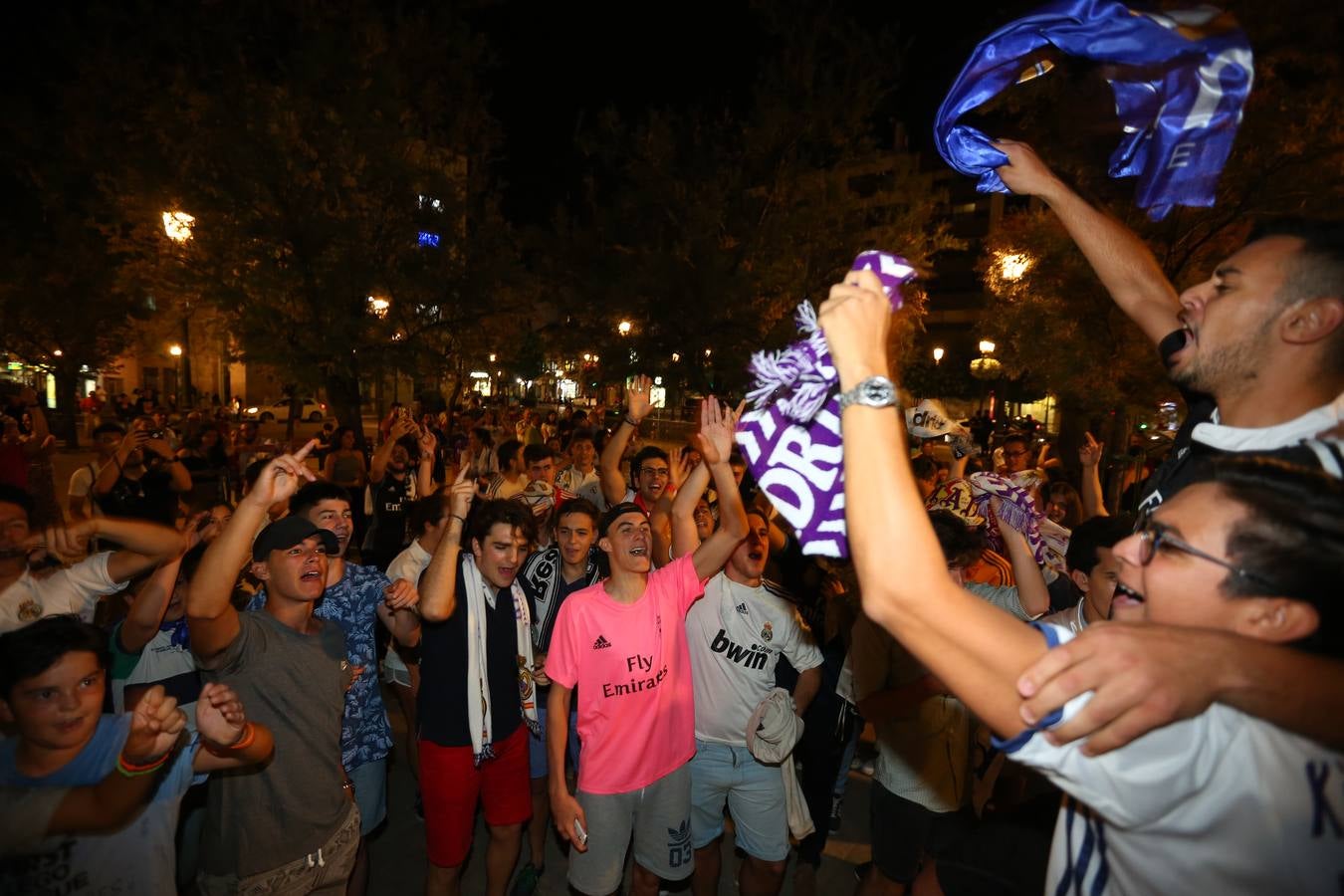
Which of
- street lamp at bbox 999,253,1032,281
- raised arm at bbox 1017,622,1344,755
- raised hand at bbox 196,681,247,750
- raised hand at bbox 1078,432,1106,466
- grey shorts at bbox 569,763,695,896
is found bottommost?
grey shorts at bbox 569,763,695,896

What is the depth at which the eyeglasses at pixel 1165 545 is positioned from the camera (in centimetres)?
133

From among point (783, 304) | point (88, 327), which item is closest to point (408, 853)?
point (783, 304)

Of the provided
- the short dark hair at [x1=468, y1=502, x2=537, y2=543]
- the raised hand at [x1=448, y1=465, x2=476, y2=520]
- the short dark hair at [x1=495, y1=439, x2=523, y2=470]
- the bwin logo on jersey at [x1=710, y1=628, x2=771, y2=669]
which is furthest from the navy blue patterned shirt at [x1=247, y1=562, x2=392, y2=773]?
the short dark hair at [x1=495, y1=439, x2=523, y2=470]

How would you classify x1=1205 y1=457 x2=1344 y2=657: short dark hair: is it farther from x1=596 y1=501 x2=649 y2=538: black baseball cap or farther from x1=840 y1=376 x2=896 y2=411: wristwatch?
x1=596 y1=501 x2=649 y2=538: black baseball cap

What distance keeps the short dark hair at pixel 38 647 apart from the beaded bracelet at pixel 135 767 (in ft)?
1.40

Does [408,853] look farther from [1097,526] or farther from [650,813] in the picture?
[1097,526]

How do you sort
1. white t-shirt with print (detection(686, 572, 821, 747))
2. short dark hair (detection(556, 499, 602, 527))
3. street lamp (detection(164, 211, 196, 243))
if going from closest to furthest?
1. white t-shirt with print (detection(686, 572, 821, 747))
2. short dark hair (detection(556, 499, 602, 527))
3. street lamp (detection(164, 211, 196, 243))

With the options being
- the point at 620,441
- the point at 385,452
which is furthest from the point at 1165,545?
the point at 385,452

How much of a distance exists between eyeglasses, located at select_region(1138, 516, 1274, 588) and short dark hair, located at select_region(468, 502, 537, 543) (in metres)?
3.29

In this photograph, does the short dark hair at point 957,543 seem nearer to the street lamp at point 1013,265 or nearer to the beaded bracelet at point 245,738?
the beaded bracelet at point 245,738

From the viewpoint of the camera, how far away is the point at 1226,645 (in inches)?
48.3

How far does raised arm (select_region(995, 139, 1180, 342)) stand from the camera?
2.64 meters

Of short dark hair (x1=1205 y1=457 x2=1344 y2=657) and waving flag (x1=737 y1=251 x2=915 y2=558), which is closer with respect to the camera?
short dark hair (x1=1205 y1=457 x2=1344 y2=657)

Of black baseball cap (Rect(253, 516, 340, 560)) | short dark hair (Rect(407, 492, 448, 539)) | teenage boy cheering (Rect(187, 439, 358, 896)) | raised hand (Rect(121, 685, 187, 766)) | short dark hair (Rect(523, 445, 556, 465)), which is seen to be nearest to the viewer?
raised hand (Rect(121, 685, 187, 766))
